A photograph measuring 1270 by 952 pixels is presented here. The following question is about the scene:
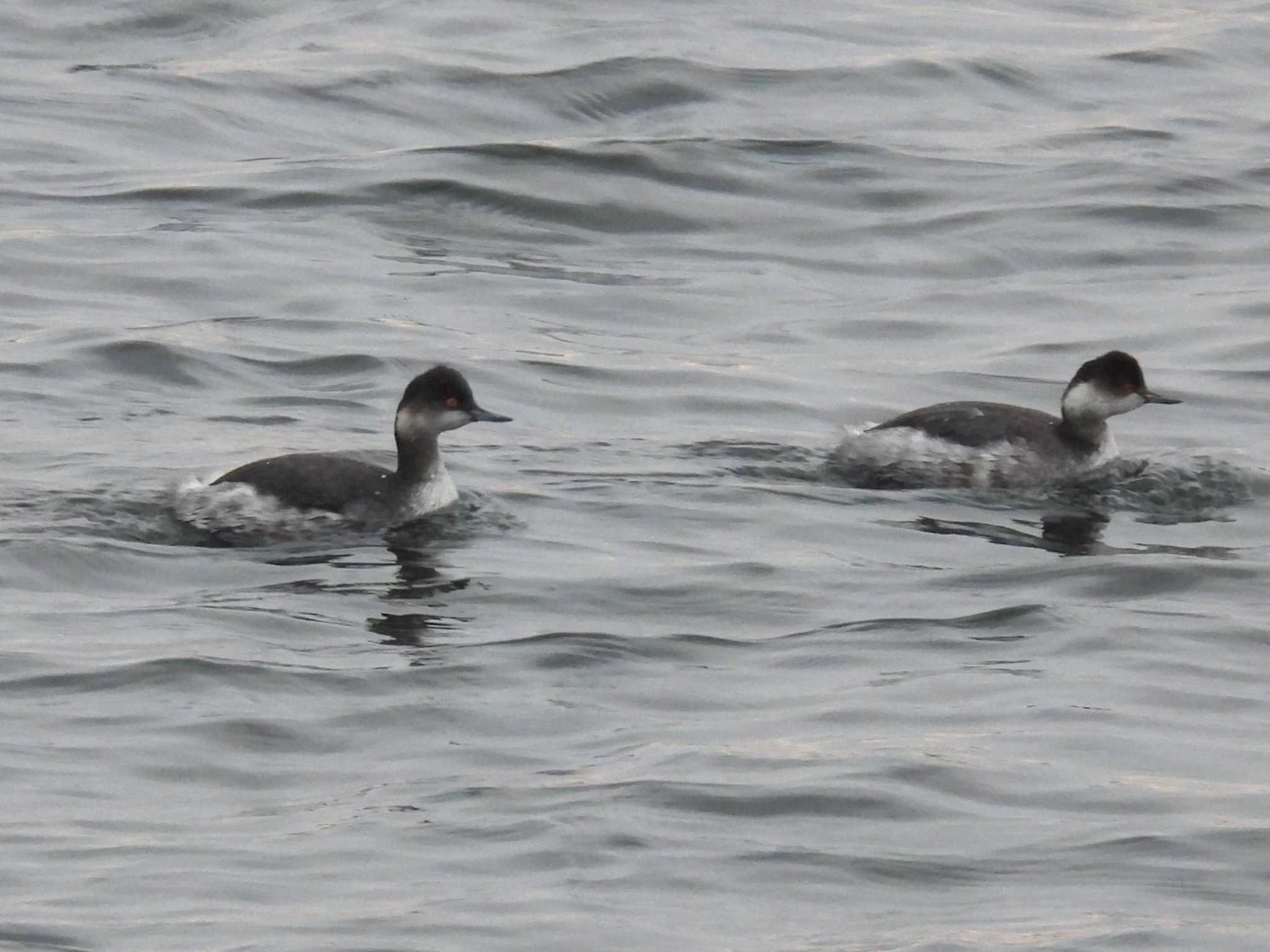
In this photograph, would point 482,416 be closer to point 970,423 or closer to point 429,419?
point 429,419

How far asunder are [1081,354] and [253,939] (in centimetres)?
955

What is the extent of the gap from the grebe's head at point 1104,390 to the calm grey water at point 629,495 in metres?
0.38

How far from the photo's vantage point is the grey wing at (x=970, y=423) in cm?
1343

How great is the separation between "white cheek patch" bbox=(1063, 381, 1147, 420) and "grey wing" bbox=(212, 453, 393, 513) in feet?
11.3

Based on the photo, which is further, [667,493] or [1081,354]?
[1081,354]

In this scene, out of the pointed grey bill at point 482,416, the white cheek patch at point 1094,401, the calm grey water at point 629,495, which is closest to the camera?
the calm grey water at point 629,495

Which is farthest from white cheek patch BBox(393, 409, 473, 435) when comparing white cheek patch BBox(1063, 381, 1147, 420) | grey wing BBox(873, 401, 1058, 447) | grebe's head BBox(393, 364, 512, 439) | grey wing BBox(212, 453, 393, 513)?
white cheek patch BBox(1063, 381, 1147, 420)

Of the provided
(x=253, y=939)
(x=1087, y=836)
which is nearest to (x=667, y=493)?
(x=1087, y=836)

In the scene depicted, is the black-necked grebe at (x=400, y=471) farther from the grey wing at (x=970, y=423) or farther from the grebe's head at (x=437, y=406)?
the grey wing at (x=970, y=423)

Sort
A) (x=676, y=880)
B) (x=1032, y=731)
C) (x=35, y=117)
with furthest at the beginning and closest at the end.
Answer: (x=35, y=117), (x=1032, y=731), (x=676, y=880)

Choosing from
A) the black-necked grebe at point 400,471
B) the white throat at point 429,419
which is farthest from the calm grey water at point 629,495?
the white throat at point 429,419

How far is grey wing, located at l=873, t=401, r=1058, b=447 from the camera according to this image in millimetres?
13430

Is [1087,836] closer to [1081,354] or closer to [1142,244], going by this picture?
[1081,354]

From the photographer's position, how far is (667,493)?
43.1 ft
